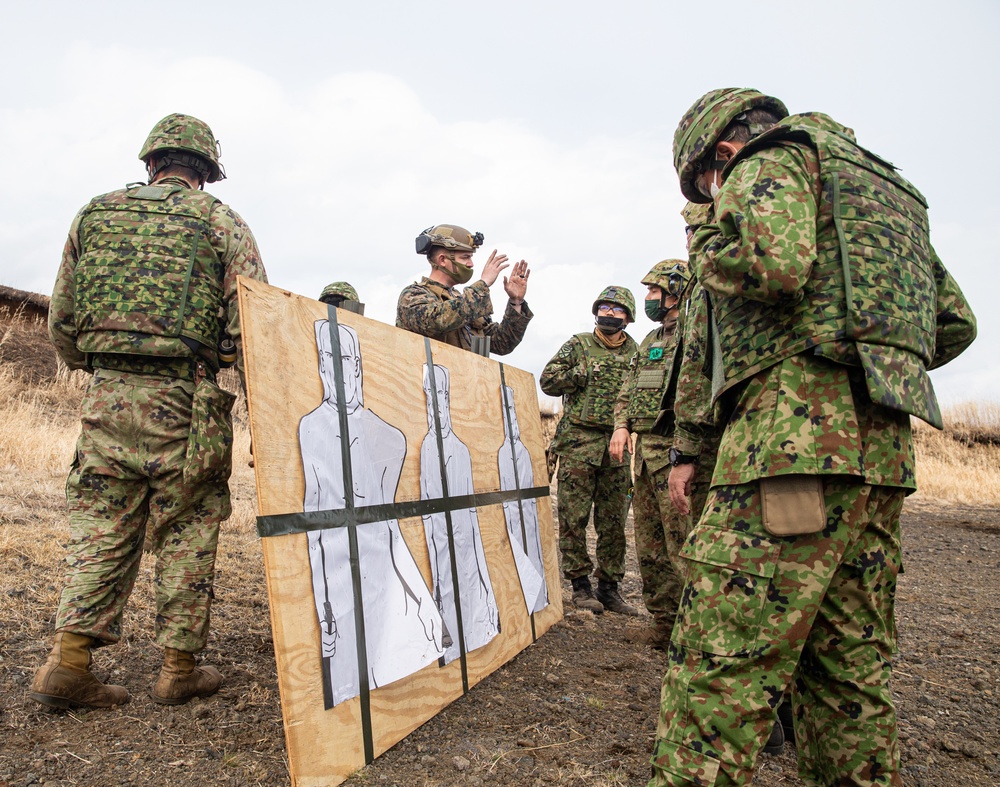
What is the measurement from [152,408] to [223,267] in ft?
2.17

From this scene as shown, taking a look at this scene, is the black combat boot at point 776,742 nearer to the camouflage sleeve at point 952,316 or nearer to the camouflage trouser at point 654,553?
the camouflage trouser at point 654,553

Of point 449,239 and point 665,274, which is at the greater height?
point 449,239

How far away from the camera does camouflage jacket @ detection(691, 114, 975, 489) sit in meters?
1.79

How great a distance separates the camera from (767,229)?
1.80 m

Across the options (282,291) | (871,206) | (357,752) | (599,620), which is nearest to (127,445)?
(282,291)

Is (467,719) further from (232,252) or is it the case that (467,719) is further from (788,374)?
(232,252)

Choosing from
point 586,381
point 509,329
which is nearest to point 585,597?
point 586,381

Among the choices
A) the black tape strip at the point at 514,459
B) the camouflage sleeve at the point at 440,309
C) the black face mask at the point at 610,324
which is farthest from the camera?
the black face mask at the point at 610,324

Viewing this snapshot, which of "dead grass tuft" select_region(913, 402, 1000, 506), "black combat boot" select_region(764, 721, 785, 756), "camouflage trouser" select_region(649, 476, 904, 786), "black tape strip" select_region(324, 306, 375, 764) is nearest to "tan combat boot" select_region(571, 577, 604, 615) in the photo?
"black combat boot" select_region(764, 721, 785, 756)

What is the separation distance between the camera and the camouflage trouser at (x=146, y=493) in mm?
2836

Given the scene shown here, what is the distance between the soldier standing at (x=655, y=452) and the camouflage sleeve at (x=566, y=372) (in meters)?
0.66

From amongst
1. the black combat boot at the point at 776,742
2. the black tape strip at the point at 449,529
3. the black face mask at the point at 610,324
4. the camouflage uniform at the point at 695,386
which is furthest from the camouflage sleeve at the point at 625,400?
the black combat boot at the point at 776,742

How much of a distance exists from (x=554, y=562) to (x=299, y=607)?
2.48 metres

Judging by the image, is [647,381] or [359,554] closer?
[359,554]
